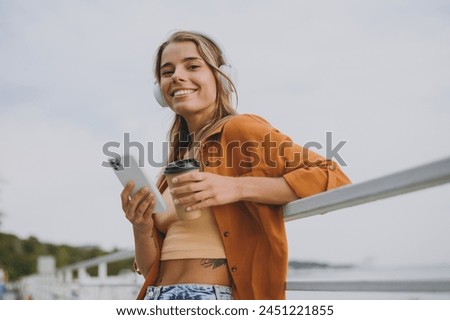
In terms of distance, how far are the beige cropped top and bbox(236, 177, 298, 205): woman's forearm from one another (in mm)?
88

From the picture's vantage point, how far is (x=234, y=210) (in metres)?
1.18

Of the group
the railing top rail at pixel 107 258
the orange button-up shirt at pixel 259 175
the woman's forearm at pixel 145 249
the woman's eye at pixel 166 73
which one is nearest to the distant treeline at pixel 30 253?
the railing top rail at pixel 107 258

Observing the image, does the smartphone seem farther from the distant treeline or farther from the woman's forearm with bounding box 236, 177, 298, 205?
the distant treeline

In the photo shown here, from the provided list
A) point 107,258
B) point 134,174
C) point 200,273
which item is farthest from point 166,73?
point 107,258

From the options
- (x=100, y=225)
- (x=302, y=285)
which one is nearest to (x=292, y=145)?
(x=302, y=285)

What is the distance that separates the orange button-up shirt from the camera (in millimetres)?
1151

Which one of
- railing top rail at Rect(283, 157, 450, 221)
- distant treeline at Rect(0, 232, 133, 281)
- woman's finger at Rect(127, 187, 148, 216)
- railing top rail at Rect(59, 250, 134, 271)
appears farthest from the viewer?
distant treeline at Rect(0, 232, 133, 281)

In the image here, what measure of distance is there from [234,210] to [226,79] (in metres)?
0.32

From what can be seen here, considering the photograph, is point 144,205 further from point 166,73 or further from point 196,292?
point 166,73

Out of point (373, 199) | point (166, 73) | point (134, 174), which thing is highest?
point (166, 73)

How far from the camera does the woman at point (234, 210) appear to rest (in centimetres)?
114

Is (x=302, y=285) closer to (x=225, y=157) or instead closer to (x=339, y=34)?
(x=225, y=157)

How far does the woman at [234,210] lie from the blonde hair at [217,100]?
0.18ft

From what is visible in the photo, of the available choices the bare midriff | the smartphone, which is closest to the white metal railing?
the bare midriff
